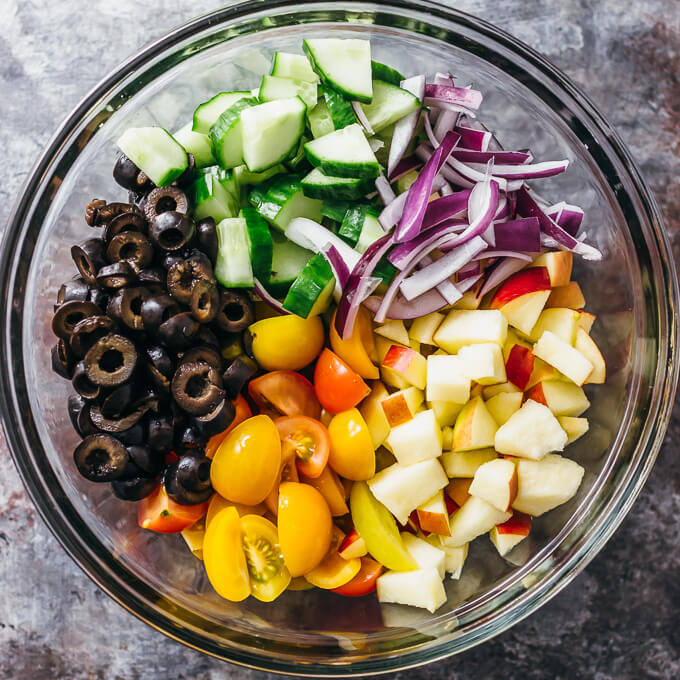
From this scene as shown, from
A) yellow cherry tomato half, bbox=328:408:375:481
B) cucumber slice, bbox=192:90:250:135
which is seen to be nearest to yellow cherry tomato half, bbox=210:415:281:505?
yellow cherry tomato half, bbox=328:408:375:481

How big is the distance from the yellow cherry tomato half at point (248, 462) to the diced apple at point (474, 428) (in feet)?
1.35

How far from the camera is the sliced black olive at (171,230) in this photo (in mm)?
1379

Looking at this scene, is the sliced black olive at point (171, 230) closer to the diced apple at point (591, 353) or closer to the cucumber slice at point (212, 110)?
the cucumber slice at point (212, 110)

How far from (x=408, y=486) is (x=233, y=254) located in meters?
0.65

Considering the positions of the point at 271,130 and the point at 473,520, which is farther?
the point at 473,520

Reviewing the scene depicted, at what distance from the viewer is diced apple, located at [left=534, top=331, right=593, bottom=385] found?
57.1 inches

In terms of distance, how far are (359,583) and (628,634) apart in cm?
81

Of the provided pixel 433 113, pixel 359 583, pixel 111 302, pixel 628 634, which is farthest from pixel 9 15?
pixel 628 634

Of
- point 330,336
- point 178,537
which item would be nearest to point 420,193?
point 330,336

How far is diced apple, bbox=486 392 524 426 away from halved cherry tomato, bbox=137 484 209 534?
0.71m

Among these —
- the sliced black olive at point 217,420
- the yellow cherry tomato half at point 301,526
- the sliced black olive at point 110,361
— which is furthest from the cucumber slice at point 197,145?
the yellow cherry tomato half at point 301,526

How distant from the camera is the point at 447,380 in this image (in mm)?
1411

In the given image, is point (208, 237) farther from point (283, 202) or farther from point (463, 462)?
point (463, 462)

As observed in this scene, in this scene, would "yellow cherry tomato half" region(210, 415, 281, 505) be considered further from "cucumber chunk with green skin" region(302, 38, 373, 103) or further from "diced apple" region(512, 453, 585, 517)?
"cucumber chunk with green skin" region(302, 38, 373, 103)
